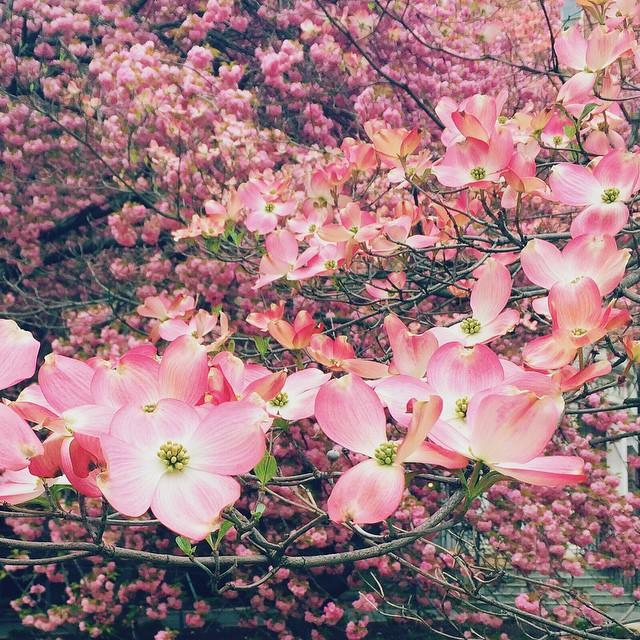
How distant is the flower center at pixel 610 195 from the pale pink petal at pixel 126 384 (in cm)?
99

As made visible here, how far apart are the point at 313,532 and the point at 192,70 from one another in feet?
9.89

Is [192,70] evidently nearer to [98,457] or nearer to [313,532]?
[313,532]

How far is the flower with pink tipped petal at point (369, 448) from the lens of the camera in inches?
27.3

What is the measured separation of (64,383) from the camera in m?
0.82

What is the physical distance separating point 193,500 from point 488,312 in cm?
64

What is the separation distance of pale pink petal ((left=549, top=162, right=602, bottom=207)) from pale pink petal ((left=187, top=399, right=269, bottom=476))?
3.04 feet

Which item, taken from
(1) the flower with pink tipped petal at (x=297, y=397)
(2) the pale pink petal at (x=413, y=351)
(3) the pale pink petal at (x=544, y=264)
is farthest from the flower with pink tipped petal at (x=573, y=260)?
(1) the flower with pink tipped petal at (x=297, y=397)

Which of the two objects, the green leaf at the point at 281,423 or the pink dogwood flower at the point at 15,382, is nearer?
the pink dogwood flower at the point at 15,382

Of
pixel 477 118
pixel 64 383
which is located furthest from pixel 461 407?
pixel 477 118

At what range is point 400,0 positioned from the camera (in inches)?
185

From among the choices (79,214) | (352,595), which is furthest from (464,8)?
(352,595)

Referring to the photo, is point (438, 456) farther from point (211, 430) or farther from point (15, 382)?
point (15, 382)

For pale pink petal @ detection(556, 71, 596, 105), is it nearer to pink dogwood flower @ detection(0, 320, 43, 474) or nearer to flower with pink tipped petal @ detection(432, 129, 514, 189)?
flower with pink tipped petal @ detection(432, 129, 514, 189)

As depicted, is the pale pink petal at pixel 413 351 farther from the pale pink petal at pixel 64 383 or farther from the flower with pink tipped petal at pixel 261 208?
the flower with pink tipped petal at pixel 261 208
